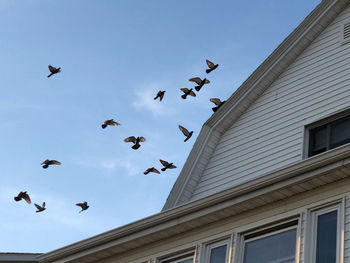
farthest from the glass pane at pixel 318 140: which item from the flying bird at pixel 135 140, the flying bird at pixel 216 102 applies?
the flying bird at pixel 135 140

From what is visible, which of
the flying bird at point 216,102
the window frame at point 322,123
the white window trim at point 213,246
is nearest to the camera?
the white window trim at point 213,246

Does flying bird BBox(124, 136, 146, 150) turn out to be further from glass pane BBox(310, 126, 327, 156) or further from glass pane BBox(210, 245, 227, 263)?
glass pane BBox(210, 245, 227, 263)

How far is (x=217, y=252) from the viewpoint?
41.4ft

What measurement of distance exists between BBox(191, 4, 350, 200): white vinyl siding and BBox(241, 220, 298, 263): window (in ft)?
10.9

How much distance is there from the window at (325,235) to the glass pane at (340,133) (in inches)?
148

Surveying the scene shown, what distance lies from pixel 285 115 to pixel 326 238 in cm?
547

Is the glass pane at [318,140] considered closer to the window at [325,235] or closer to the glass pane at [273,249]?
the glass pane at [273,249]

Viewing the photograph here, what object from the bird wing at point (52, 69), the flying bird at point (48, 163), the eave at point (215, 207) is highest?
the bird wing at point (52, 69)

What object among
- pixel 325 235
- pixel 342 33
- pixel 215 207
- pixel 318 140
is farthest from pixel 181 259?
pixel 342 33

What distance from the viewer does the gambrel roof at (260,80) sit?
56.5ft

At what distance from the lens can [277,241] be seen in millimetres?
11859

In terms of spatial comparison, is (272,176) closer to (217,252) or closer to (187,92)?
(217,252)

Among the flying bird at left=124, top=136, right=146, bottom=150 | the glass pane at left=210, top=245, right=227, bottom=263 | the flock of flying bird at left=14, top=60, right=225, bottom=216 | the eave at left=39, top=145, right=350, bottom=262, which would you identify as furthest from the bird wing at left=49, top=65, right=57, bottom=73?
the glass pane at left=210, top=245, right=227, bottom=263

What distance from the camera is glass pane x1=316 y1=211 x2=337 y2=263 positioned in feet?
35.8
